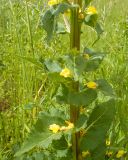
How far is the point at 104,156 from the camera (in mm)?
1319

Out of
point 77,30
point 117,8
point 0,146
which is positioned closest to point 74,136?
point 77,30

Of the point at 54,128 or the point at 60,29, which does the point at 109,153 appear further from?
the point at 60,29

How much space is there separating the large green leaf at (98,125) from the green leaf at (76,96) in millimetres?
100

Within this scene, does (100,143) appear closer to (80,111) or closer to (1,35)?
(80,111)

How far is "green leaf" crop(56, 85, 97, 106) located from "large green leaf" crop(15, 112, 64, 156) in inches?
3.3

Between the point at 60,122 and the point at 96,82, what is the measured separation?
181mm

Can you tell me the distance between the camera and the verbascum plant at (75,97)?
3.67 ft

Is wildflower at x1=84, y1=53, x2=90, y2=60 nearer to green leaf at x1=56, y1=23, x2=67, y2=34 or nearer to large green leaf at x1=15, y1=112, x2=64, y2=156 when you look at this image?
green leaf at x1=56, y1=23, x2=67, y2=34

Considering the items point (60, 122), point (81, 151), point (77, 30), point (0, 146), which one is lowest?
point (0, 146)

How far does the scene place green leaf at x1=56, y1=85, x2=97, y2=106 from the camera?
3.75ft

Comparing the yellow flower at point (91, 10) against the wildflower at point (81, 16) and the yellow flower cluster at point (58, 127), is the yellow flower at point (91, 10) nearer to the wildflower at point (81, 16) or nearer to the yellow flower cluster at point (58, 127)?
the wildflower at point (81, 16)

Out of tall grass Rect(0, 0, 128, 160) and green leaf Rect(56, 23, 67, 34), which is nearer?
green leaf Rect(56, 23, 67, 34)

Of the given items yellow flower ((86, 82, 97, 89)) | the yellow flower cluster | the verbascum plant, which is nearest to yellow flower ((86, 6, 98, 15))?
the verbascum plant

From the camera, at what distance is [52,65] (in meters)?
1.20
